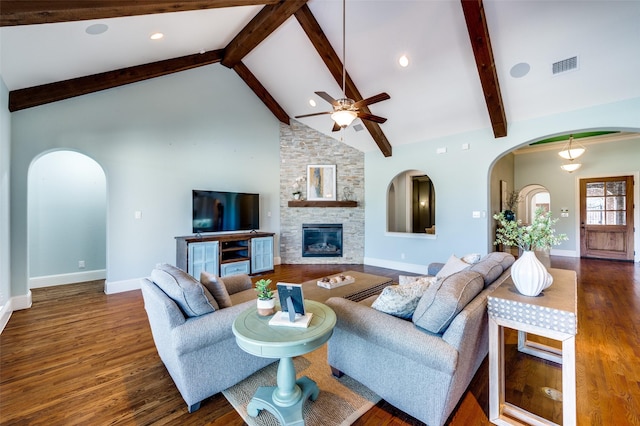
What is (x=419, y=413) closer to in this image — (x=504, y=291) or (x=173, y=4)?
(x=504, y=291)

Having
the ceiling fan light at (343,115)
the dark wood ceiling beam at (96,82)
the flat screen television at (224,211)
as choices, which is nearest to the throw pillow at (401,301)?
the ceiling fan light at (343,115)

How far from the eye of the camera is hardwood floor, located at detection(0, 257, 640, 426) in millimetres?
1807

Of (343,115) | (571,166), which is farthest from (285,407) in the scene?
(571,166)

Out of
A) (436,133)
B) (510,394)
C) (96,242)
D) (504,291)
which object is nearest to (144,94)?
(96,242)

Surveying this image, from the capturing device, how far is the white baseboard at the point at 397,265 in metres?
5.78

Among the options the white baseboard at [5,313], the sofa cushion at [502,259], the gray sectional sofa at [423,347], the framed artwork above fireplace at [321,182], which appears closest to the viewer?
the gray sectional sofa at [423,347]

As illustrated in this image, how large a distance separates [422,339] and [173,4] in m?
3.81

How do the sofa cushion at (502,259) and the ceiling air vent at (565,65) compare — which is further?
the ceiling air vent at (565,65)

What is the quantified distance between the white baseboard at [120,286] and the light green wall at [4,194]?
3.46ft

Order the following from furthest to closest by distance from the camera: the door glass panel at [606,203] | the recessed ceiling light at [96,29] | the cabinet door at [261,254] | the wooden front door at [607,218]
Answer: the door glass panel at [606,203] < the wooden front door at [607,218] < the cabinet door at [261,254] < the recessed ceiling light at [96,29]

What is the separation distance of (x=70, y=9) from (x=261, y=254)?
14.5 feet

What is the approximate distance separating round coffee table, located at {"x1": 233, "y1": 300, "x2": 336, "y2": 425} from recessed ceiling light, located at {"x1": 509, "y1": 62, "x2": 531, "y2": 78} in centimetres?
423

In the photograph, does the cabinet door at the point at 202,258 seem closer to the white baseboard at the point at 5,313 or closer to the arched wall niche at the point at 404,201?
the white baseboard at the point at 5,313

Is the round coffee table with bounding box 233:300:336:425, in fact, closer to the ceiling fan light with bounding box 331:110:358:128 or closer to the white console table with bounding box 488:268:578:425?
the white console table with bounding box 488:268:578:425
